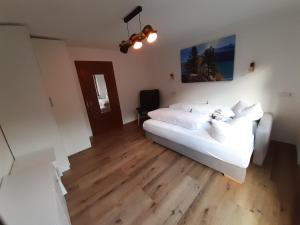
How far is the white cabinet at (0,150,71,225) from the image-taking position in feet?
2.73

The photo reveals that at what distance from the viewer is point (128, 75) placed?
4223mm

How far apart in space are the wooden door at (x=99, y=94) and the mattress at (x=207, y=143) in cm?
181

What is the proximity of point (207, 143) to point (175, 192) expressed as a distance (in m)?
0.80

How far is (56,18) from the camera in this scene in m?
1.76

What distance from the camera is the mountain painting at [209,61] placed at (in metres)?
2.79

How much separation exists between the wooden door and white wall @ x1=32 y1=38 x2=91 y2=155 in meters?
0.62

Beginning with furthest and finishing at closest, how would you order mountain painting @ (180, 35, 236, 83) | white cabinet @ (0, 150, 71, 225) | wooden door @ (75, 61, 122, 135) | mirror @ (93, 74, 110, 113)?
mirror @ (93, 74, 110, 113) → wooden door @ (75, 61, 122, 135) → mountain painting @ (180, 35, 236, 83) → white cabinet @ (0, 150, 71, 225)

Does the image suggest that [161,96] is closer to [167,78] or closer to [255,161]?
[167,78]

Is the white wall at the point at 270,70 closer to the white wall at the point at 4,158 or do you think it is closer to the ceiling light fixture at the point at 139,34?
the ceiling light fixture at the point at 139,34

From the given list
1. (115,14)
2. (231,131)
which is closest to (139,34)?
(115,14)

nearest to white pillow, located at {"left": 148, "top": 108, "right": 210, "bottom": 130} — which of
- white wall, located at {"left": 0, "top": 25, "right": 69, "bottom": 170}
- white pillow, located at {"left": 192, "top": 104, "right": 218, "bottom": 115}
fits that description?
white pillow, located at {"left": 192, "top": 104, "right": 218, "bottom": 115}

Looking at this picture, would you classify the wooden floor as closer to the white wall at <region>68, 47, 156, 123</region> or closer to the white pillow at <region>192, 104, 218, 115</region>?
the white pillow at <region>192, 104, 218, 115</region>

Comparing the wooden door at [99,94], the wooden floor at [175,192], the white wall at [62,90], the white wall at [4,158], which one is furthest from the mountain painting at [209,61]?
the white wall at [4,158]

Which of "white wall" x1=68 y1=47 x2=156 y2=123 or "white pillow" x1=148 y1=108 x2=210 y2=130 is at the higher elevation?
"white wall" x1=68 y1=47 x2=156 y2=123
